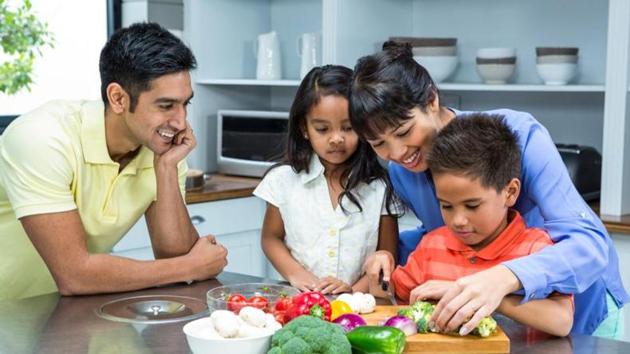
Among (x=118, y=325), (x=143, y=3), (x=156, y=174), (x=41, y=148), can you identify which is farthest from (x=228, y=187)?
(x=118, y=325)

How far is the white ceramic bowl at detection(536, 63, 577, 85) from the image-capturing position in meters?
3.37

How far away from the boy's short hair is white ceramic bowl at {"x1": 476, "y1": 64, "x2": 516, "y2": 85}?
167 cm

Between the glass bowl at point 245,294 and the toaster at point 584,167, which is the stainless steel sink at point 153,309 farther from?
the toaster at point 584,167

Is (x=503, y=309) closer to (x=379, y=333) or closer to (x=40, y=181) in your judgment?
(x=379, y=333)

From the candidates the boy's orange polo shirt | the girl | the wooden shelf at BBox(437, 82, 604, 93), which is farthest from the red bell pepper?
the wooden shelf at BBox(437, 82, 604, 93)

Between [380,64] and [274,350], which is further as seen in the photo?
[380,64]

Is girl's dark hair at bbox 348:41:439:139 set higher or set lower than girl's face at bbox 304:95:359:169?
higher

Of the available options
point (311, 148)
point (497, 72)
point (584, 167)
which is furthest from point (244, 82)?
point (311, 148)

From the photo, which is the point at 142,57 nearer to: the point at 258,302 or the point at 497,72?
the point at 258,302

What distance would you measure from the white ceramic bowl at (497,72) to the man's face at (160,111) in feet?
5.42

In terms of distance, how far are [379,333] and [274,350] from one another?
17 cm

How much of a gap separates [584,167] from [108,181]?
1.78m

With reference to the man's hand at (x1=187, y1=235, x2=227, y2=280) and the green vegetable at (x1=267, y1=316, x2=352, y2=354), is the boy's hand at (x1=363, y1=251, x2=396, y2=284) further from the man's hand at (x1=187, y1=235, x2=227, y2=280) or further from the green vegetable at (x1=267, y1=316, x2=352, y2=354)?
the green vegetable at (x1=267, y1=316, x2=352, y2=354)

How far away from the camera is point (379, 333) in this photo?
5.00 feet
